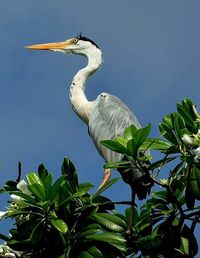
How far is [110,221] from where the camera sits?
396cm

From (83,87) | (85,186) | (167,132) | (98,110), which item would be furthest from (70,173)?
(83,87)

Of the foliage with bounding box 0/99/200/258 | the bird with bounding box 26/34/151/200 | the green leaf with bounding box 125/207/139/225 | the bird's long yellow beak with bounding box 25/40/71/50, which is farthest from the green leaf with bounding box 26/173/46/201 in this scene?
the bird's long yellow beak with bounding box 25/40/71/50

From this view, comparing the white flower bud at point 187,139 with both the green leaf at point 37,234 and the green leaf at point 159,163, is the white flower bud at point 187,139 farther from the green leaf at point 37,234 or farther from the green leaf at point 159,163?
the green leaf at point 37,234

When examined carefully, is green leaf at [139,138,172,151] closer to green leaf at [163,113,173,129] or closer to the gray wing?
green leaf at [163,113,173,129]

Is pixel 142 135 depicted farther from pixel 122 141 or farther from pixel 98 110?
pixel 98 110

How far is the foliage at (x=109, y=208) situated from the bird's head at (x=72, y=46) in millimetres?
5264

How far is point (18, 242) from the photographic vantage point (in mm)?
3789

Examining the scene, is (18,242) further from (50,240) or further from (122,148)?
(122,148)

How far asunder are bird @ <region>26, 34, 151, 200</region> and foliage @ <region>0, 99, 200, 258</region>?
2.85 meters

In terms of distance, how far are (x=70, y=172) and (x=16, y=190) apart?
33 centimetres

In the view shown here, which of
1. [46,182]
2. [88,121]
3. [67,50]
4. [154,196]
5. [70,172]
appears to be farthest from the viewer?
[67,50]

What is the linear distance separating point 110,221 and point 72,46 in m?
5.57

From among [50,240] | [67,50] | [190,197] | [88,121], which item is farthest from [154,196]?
[67,50]

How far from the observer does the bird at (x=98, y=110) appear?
7543 mm
